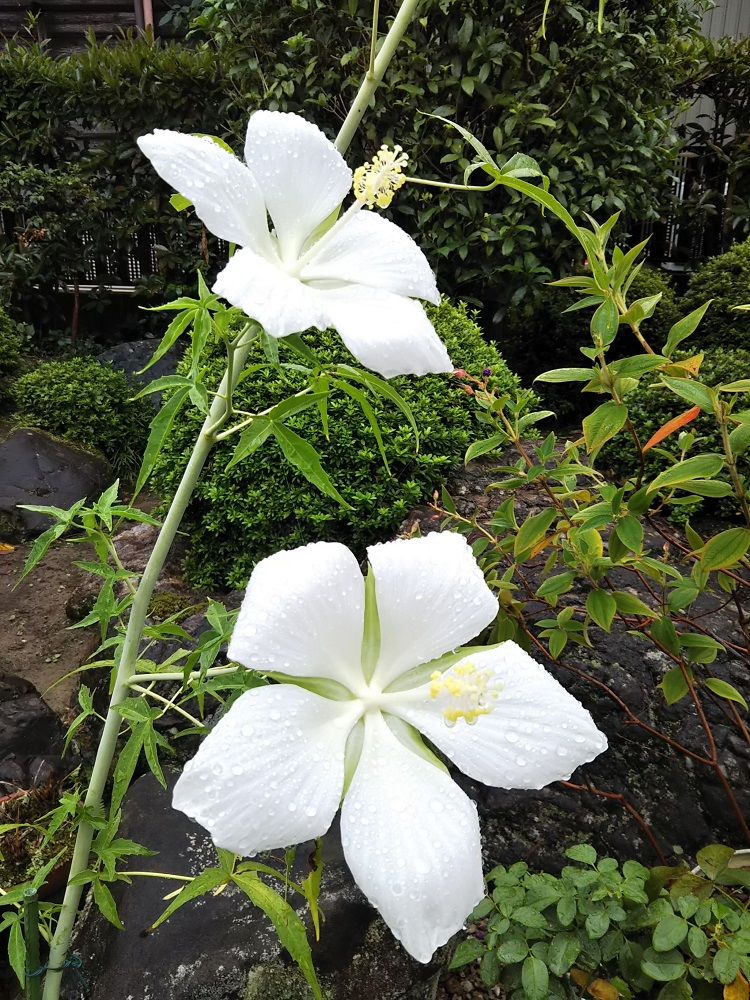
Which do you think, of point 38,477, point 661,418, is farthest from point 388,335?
point 38,477

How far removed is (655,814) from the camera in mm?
2010

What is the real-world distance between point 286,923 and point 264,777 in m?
0.44

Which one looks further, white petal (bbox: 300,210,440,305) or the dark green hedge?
the dark green hedge

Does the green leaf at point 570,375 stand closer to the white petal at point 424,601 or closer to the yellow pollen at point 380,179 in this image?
the yellow pollen at point 380,179

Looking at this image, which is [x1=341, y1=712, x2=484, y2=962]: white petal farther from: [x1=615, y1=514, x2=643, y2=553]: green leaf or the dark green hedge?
the dark green hedge

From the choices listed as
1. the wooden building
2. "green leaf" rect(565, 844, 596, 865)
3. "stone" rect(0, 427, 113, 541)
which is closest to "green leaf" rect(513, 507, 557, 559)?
"green leaf" rect(565, 844, 596, 865)

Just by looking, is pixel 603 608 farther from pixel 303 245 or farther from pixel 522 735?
pixel 303 245

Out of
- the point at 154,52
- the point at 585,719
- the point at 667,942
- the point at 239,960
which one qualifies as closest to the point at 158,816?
the point at 239,960

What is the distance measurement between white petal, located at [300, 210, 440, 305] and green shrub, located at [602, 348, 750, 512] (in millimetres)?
2637

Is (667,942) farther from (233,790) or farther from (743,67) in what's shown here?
(743,67)

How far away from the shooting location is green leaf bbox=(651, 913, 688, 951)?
117cm

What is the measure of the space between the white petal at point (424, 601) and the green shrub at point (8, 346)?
5274 mm

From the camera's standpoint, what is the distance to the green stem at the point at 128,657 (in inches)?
42.0

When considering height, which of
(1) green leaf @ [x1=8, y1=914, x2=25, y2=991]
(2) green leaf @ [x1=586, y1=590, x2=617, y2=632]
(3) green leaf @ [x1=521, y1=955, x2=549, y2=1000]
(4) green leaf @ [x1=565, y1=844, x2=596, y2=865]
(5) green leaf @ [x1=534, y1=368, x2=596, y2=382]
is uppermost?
(5) green leaf @ [x1=534, y1=368, x2=596, y2=382]
